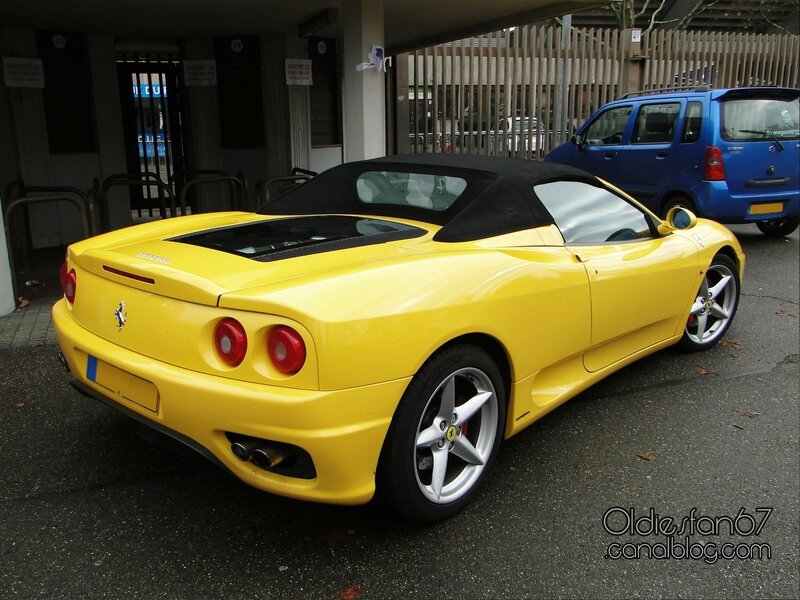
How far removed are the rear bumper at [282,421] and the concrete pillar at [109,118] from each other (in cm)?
715

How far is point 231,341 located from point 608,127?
8252mm

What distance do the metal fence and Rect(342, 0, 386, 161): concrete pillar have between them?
18.0 feet

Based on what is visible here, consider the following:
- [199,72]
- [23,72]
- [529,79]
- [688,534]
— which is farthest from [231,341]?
[529,79]

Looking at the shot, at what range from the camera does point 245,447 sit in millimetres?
2268

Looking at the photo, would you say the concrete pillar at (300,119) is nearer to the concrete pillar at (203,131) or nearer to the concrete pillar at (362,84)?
the concrete pillar at (203,131)


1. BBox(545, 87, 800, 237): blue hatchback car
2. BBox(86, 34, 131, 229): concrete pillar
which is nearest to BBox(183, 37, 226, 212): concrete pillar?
BBox(86, 34, 131, 229): concrete pillar

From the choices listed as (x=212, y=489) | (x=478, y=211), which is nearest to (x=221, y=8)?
(x=478, y=211)

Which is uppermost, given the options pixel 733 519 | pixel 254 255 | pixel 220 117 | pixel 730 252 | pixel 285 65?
pixel 285 65

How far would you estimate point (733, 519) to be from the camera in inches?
112

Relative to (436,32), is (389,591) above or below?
below

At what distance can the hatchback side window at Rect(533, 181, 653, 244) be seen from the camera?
350cm

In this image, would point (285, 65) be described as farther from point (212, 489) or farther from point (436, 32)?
point (212, 489)

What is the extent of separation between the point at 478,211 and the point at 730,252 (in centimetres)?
247

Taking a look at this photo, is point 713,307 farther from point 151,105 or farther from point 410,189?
point 151,105
